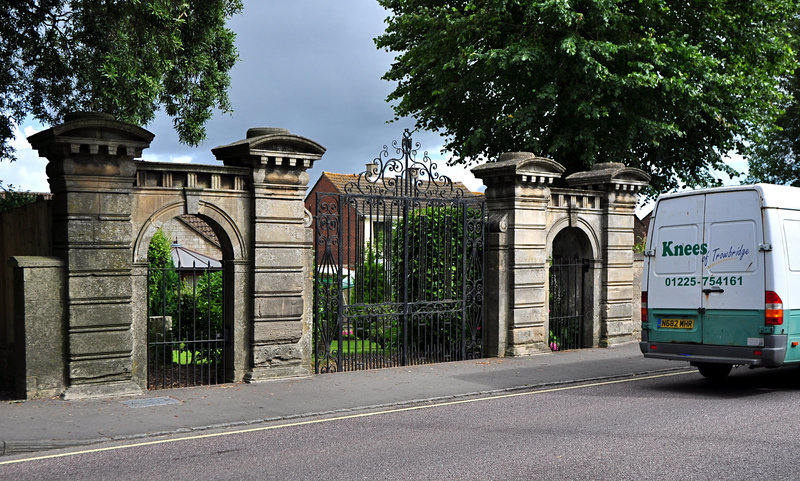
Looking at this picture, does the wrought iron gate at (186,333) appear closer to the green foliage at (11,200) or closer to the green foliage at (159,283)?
the green foliage at (159,283)

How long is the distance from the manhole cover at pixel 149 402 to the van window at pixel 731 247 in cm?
747

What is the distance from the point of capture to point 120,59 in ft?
44.2

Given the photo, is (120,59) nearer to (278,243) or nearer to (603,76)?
(278,243)

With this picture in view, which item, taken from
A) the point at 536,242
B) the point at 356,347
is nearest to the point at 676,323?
the point at 536,242

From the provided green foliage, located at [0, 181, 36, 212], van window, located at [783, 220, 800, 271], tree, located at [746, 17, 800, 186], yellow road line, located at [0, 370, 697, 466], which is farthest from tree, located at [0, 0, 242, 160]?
tree, located at [746, 17, 800, 186]

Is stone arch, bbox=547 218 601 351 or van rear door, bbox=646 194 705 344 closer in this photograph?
van rear door, bbox=646 194 705 344

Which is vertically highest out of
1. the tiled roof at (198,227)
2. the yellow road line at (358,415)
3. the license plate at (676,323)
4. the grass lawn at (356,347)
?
the tiled roof at (198,227)

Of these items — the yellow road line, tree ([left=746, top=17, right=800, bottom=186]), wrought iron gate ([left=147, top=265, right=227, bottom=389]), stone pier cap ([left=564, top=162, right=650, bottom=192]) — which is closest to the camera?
the yellow road line

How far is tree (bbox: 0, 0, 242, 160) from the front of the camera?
13914mm

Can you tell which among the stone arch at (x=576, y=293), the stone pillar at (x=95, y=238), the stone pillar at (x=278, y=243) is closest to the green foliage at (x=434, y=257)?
the stone pillar at (x=278, y=243)

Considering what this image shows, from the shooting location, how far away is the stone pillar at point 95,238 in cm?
945

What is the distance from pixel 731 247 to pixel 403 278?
5.33 m

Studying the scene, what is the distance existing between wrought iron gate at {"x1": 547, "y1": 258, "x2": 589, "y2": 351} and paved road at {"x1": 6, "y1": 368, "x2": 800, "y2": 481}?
5.55 meters

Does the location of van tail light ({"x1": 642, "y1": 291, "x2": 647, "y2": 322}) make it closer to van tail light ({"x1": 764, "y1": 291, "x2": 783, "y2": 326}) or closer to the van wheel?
the van wheel
